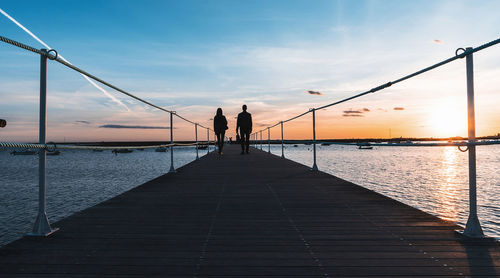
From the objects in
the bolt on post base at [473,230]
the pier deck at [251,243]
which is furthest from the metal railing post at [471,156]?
the pier deck at [251,243]

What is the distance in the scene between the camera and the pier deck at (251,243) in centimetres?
169

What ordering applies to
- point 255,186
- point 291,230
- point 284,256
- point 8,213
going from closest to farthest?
point 284,256 → point 291,230 → point 255,186 → point 8,213

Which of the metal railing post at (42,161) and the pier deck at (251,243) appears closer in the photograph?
the pier deck at (251,243)

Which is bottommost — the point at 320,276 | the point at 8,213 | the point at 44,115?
the point at 8,213

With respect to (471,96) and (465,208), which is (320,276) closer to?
(471,96)

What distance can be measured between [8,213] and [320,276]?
13.5 metres

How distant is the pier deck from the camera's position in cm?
169

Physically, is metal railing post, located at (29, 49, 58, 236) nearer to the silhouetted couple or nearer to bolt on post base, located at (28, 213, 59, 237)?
bolt on post base, located at (28, 213, 59, 237)

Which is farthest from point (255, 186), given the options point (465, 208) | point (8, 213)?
point (8, 213)

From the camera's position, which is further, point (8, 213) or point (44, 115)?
point (8, 213)

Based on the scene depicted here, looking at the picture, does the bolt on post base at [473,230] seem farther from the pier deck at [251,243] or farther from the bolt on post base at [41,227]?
the bolt on post base at [41,227]

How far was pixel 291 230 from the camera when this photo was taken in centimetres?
239

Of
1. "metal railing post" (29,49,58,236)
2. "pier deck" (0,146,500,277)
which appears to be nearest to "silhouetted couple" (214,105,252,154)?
"pier deck" (0,146,500,277)

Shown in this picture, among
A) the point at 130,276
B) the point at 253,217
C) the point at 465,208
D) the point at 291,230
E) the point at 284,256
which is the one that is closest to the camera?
the point at 130,276
